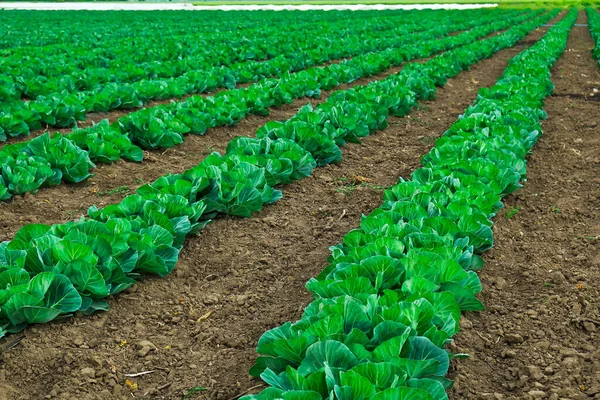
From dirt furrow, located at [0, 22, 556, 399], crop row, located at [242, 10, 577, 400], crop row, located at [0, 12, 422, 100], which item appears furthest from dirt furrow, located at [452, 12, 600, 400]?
crop row, located at [0, 12, 422, 100]

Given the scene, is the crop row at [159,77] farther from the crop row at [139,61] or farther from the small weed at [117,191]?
the small weed at [117,191]

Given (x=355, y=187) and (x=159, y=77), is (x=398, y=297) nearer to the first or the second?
(x=355, y=187)

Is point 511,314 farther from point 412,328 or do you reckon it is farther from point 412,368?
point 412,368

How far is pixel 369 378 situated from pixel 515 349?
1.46 metres

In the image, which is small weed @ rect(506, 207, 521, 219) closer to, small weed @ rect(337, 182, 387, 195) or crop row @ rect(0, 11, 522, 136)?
small weed @ rect(337, 182, 387, 195)

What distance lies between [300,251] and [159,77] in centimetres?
993

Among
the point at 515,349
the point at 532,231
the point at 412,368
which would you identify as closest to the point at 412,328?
the point at 412,368

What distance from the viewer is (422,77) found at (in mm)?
12508

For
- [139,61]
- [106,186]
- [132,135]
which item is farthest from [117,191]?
[139,61]

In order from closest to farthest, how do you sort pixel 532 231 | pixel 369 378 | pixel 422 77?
1. pixel 369 378
2. pixel 532 231
3. pixel 422 77

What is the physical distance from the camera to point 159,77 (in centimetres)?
1430

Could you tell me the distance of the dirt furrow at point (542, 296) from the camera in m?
3.55

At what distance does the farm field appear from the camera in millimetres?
3447

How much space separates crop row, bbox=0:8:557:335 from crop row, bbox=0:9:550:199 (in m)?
1.42
